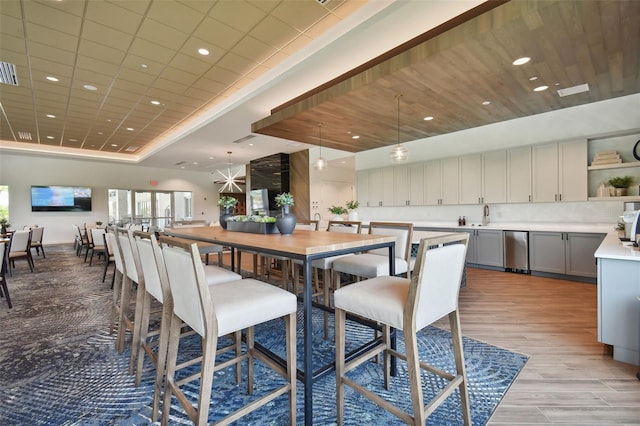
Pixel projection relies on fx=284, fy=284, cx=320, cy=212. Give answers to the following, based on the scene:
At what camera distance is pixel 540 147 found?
4.98m

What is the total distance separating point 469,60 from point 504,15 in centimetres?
54

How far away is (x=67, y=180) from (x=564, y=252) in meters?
14.1

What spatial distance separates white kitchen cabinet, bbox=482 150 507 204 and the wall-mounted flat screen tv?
12.7m

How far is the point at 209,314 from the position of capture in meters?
1.26

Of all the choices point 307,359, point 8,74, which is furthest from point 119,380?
point 8,74

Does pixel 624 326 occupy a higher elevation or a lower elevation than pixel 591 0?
lower

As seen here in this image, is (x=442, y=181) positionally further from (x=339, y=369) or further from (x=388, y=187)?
(x=339, y=369)

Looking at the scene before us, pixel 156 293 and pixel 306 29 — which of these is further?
pixel 306 29

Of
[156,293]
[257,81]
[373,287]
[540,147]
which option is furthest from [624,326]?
[257,81]

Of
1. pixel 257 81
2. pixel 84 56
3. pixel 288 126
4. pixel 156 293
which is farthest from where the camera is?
pixel 288 126

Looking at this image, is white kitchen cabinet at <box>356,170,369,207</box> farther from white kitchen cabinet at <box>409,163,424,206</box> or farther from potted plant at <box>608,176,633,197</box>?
potted plant at <box>608,176,633,197</box>

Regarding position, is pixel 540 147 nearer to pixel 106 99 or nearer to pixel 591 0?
pixel 591 0

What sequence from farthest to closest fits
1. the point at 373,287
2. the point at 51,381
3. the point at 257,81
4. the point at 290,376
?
the point at 257,81, the point at 51,381, the point at 373,287, the point at 290,376

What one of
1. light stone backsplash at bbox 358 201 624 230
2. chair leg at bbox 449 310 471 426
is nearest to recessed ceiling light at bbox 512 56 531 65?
chair leg at bbox 449 310 471 426
